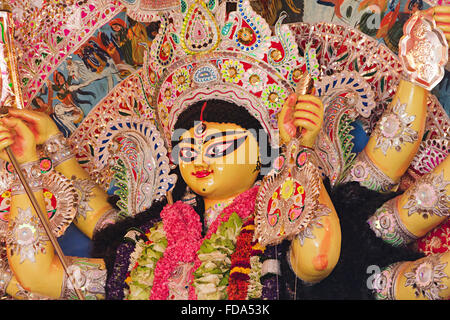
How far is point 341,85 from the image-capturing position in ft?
10.2

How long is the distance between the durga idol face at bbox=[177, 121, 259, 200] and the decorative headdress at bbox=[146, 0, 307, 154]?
0.41 feet

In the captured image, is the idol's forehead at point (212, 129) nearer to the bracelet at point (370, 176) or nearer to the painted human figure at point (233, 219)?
the painted human figure at point (233, 219)

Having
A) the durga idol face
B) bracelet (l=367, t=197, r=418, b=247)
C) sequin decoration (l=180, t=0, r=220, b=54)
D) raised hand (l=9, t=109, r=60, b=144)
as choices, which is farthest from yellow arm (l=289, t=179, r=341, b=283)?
raised hand (l=9, t=109, r=60, b=144)

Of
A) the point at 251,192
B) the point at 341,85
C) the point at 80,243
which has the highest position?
the point at 341,85

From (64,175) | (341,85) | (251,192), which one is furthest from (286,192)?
(64,175)

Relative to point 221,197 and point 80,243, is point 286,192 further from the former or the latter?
point 80,243

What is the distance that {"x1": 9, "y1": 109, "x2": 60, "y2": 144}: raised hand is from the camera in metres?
3.29

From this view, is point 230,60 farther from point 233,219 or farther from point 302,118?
point 233,219

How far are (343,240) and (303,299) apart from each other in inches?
11.8

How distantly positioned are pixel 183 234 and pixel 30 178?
78 centimetres

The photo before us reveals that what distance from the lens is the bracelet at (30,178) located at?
3203 mm

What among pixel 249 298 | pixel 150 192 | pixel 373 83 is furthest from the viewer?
pixel 150 192

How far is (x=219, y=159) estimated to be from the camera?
10.1 feet

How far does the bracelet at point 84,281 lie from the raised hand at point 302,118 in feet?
3.75
